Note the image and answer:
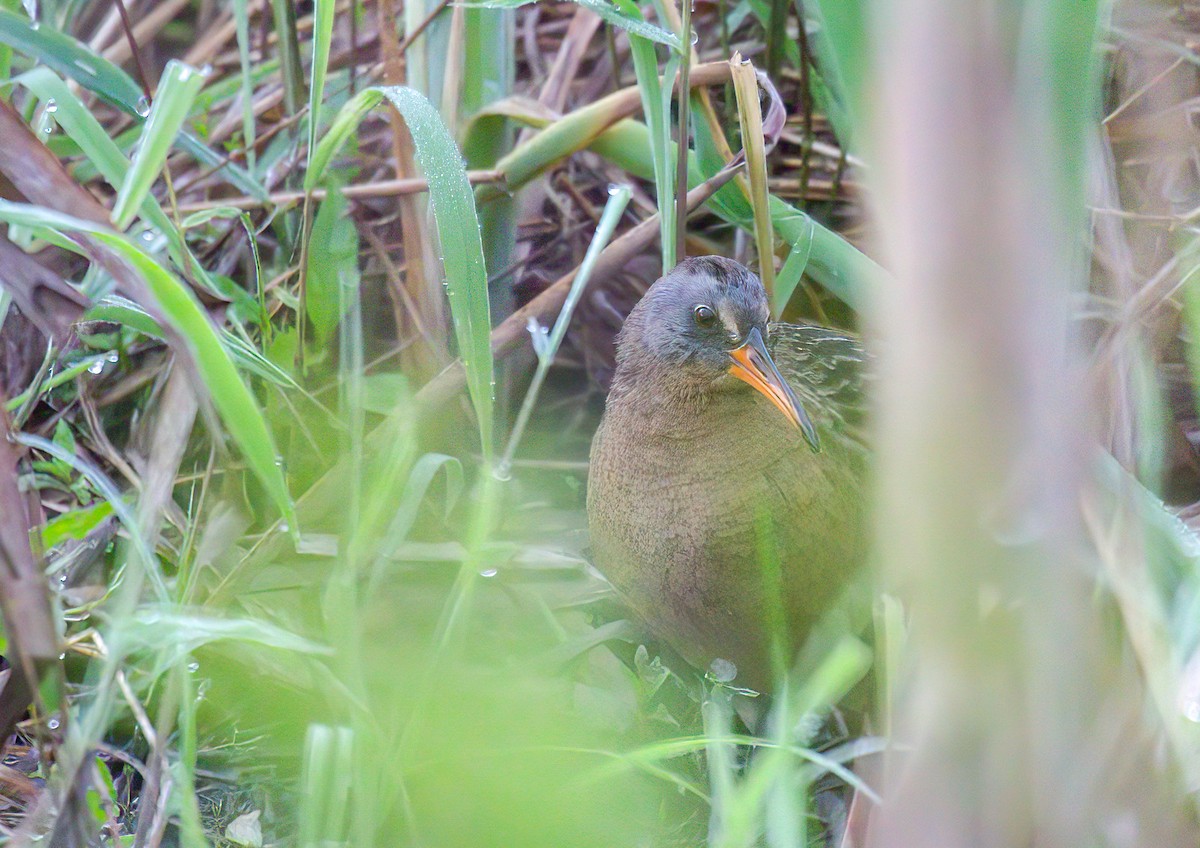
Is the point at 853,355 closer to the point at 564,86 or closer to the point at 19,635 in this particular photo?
the point at 564,86

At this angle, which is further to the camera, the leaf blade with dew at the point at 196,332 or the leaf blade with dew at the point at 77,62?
the leaf blade with dew at the point at 77,62

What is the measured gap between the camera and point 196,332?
1.18 m

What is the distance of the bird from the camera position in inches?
68.2

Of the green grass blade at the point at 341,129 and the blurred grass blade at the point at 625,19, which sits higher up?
the blurred grass blade at the point at 625,19

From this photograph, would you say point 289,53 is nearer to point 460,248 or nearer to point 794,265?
point 460,248

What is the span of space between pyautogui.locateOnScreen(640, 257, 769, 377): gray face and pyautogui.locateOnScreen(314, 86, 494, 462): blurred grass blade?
1.37 feet

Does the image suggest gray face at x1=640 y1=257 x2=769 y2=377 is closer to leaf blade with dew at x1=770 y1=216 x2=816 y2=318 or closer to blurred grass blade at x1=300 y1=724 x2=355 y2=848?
leaf blade with dew at x1=770 y1=216 x2=816 y2=318

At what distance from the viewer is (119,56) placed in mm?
2689

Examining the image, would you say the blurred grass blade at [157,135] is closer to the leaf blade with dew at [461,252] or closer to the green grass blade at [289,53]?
the leaf blade with dew at [461,252]

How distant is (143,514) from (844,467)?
3.30ft

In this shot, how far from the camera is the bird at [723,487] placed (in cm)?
173

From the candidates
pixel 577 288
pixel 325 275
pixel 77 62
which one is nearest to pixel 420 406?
pixel 325 275

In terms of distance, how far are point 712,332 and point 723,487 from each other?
233 millimetres

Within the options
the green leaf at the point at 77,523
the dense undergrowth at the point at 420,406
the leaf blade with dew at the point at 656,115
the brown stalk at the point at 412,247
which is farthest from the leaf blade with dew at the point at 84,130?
the leaf blade with dew at the point at 656,115
